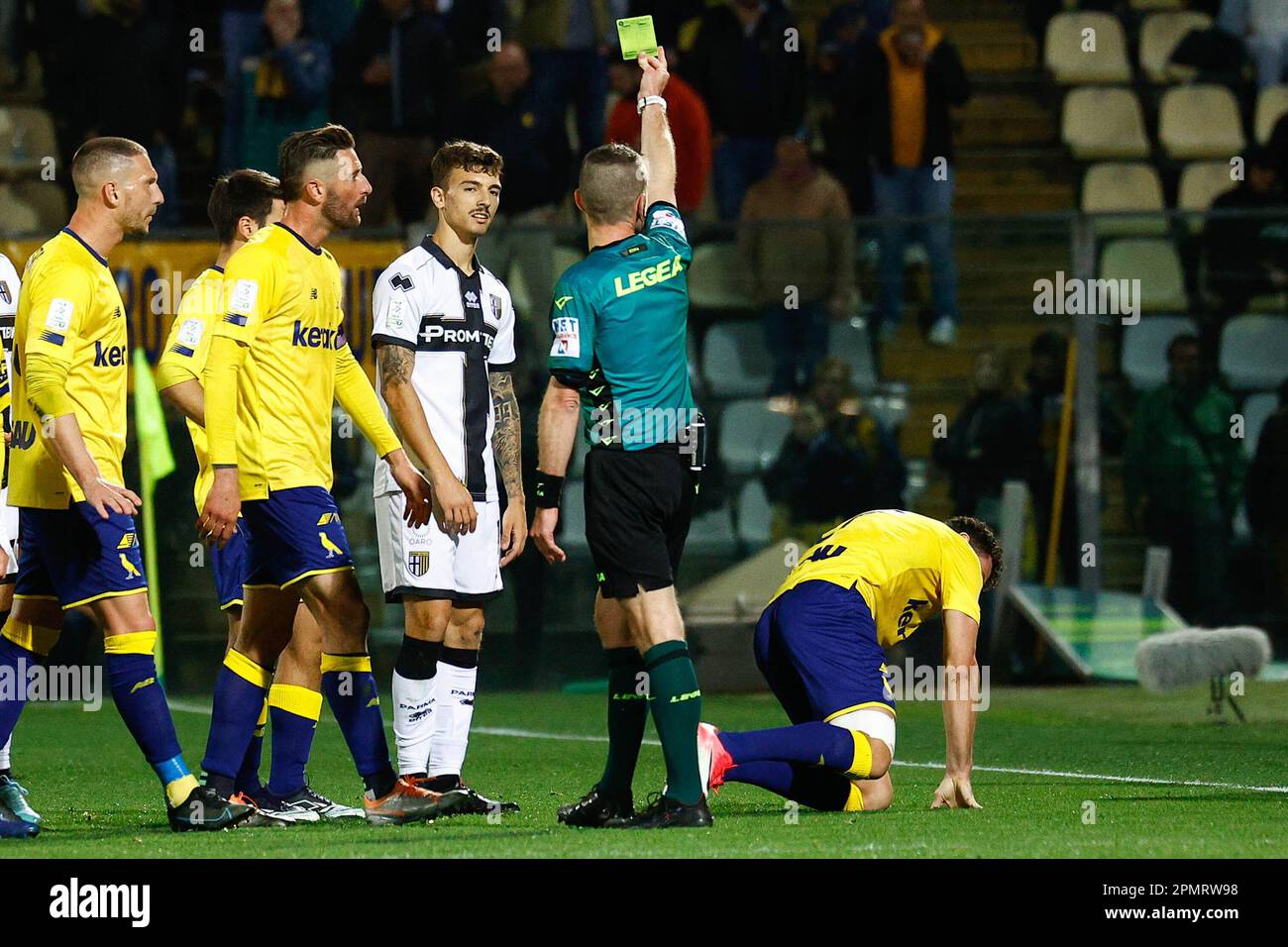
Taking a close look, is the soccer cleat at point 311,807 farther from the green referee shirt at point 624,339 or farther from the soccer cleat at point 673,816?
the green referee shirt at point 624,339

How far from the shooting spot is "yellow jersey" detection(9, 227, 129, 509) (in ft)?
20.9

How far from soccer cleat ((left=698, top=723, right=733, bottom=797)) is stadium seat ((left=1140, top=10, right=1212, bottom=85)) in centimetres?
1185

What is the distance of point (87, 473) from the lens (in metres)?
6.20

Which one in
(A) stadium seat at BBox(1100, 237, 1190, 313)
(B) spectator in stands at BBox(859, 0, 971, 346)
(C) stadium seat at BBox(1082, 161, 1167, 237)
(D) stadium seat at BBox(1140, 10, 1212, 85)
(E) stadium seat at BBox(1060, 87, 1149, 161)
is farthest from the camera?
(D) stadium seat at BBox(1140, 10, 1212, 85)

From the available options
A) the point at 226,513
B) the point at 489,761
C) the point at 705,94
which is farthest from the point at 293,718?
the point at 705,94

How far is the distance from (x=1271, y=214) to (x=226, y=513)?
8.39 metres

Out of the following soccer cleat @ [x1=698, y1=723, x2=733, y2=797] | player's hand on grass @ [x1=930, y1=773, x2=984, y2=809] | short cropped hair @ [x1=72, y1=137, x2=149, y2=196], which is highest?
short cropped hair @ [x1=72, y1=137, x2=149, y2=196]

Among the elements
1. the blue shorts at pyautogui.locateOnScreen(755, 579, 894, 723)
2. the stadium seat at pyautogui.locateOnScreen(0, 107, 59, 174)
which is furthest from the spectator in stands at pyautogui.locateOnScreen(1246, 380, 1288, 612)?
the stadium seat at pyautogui.locateOnScreen(0, 107, 59, 174)

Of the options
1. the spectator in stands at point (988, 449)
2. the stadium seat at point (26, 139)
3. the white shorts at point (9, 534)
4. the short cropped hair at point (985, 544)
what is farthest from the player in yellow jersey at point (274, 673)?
the stadium seat at point (26, 139)

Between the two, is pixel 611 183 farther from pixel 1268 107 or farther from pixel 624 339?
pixel 1268 107

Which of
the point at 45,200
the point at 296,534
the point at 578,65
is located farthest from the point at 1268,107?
the point at 296,534

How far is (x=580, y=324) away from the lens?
645 centimetres

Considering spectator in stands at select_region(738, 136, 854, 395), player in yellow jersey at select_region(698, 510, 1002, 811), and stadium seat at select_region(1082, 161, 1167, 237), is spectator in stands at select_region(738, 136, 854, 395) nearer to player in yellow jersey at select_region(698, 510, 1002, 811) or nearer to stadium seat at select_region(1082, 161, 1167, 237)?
stadium seat at select_region(1082, 161, 1167, 237)

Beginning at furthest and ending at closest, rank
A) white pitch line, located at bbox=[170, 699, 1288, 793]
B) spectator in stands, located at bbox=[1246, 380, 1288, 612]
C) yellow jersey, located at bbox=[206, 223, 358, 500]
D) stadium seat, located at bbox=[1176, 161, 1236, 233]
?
stadium seat, located at bbox=[1176, 161, 1236, 233] < spectator in stands, located at bbox=[1246, 380, 1288, 612] < white pitch line, located at bbox=[170, 699, 1288, 793] < yellow jersey, located at bbox=[206, 223, 358, 500]
